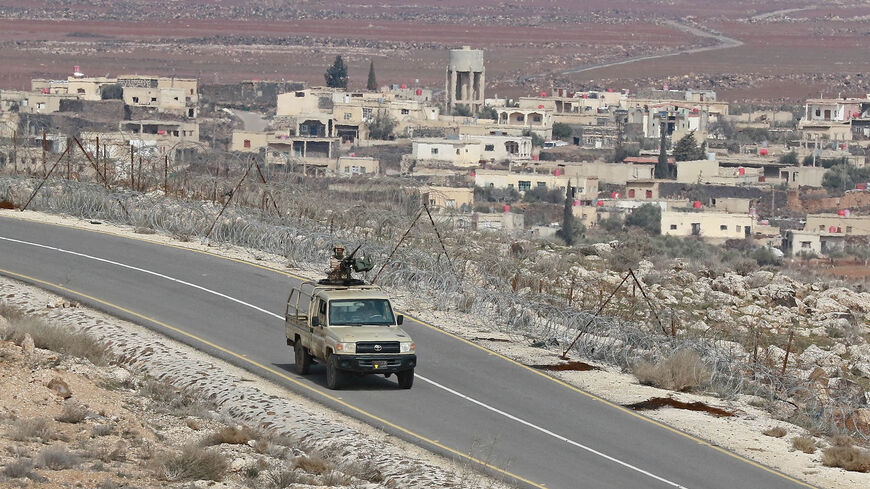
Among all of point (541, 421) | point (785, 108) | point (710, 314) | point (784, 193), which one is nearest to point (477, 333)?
point (541, 421)

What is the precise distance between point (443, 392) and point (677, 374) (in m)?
4.55

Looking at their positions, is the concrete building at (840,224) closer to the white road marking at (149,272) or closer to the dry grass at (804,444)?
the white road marking at (149,272)

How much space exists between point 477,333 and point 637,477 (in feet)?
33.0

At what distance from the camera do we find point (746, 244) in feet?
309

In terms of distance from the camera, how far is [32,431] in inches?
789

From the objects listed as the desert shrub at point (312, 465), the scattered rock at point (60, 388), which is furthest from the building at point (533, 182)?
the desert shrub at point (312, 465)

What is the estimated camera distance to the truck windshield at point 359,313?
83.2 feet

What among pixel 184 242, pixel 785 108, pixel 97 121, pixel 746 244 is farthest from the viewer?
pixel 785 108

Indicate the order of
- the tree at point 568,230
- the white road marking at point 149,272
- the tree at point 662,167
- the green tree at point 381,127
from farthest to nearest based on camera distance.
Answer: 1. the green tree at point 381,127
2. the tree at point 662,167
3. the tree at point 568,230
4. the white road marking at point 149,272

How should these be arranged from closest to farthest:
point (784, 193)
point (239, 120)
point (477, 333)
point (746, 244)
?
point (477, 333) → point (746, 244) → point (784, 193) → point (239, 120)

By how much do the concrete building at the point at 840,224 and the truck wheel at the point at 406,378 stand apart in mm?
75793

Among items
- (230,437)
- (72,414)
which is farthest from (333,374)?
(72,414)

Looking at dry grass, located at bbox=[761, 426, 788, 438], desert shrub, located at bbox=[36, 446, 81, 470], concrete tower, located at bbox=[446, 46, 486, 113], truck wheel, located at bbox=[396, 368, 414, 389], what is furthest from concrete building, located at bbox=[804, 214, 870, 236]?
desert shrub, located at bbox=[36, 446, 81, 470]

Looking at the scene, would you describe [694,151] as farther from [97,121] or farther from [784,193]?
[97,121]
